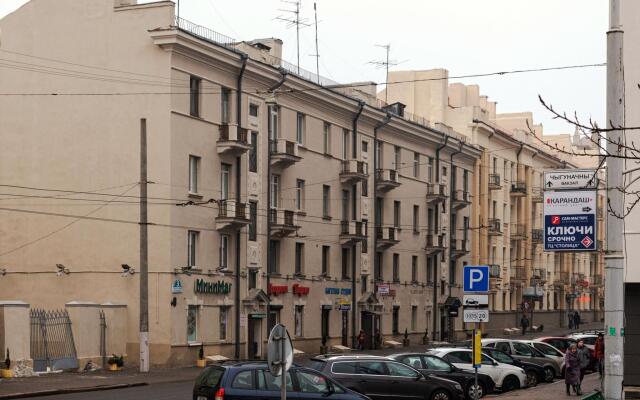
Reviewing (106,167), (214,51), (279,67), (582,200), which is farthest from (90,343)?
(582,200)

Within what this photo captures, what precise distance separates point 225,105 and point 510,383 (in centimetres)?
1988

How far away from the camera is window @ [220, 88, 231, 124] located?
4888cm

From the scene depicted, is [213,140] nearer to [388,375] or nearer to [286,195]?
[286,195]

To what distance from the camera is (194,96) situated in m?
47.1

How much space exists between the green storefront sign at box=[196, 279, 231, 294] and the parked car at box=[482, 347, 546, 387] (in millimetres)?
14355

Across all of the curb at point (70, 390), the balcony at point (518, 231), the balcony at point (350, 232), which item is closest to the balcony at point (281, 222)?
the balcony at point (350, 232)

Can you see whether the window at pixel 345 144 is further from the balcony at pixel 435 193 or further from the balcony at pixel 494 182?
the balcony at pixel 494 182

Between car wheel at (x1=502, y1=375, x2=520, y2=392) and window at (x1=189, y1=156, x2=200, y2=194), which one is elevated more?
window at (x1=189, y1=156, x2=200, y2=194)

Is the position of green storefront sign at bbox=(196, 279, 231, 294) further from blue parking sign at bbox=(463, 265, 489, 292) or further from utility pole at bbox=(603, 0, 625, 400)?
utility pole at bbox=(603, 0, 625, 400)

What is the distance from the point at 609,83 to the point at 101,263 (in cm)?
3336

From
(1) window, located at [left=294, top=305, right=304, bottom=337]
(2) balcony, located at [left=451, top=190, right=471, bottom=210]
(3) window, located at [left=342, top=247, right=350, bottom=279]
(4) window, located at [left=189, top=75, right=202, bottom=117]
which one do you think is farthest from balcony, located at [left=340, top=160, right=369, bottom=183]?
(2) balcony, located at [left=451, top=190, right=471, bottom=210]

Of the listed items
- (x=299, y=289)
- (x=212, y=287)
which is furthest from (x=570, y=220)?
(x=299, y=289)

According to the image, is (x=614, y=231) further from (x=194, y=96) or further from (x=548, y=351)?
(x=194, y=96)

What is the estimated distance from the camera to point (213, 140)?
1895 inches
